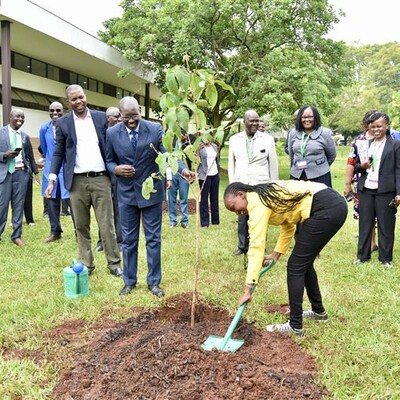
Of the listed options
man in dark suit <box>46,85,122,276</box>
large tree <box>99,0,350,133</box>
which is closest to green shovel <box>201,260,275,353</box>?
man in dark suit <box>46,85,122,276</box>

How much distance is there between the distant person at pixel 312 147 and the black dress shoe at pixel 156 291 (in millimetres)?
2291

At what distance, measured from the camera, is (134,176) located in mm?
4137

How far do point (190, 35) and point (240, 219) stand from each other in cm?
1083

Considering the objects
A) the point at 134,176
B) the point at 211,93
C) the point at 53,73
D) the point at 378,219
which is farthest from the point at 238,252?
the point at 53,73

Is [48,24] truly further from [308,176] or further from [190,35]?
[308,176]

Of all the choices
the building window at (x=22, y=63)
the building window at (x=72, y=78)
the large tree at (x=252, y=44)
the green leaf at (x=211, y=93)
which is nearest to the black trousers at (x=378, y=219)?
the green leaf at (x=211, y=93)

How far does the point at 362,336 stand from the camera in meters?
3.36

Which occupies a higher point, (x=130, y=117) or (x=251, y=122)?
(x=251, y=122)

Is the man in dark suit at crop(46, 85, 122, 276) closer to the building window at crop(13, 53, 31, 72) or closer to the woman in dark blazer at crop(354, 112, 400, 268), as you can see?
the woman in dark blazer at crop(354, 112, 400, 268)

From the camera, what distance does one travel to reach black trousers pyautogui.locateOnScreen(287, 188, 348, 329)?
10.1 ft

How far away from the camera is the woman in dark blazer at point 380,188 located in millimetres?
5141

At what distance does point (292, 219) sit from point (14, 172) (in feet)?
15.6

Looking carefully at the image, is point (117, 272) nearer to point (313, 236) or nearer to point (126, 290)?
point (126, 290)

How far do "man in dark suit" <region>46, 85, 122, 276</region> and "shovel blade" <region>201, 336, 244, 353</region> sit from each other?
2134 millimetres
